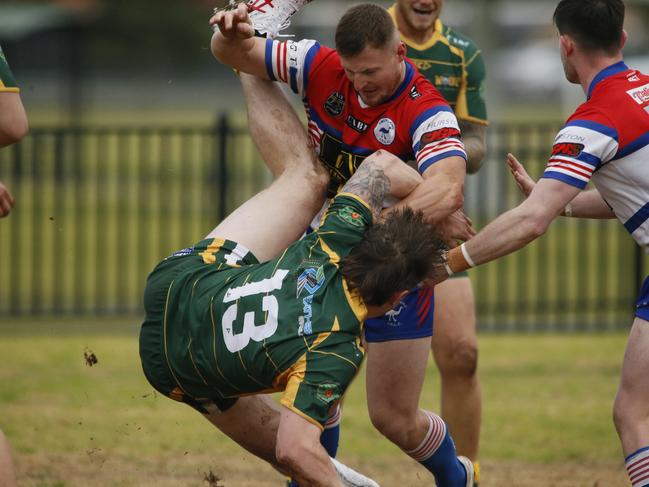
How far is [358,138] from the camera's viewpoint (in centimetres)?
546

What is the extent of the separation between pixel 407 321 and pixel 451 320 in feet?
2.74

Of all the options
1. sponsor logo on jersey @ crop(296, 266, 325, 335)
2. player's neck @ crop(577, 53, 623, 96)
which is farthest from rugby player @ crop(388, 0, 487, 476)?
sponsor logo on jersey @ crop(296, 266, 325, 335)

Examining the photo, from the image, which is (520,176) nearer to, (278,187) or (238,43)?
(278,187)

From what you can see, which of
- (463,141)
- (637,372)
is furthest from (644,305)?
(463,141)

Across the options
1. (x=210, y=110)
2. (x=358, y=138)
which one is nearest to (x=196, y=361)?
(x=358, y=138)

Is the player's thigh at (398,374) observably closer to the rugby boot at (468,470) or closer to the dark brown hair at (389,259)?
the rugby boot at (468,470)

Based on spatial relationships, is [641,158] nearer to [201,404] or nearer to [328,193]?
[328,193]

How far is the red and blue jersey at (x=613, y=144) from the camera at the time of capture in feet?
15.3

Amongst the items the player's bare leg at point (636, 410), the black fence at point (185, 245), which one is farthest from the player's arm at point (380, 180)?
the black fence at point (185, 245)

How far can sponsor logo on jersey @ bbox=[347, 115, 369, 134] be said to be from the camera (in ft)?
17.8

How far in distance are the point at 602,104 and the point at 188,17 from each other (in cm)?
4359

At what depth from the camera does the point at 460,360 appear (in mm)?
6262

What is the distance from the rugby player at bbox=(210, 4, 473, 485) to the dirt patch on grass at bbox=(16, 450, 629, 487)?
1174 mm

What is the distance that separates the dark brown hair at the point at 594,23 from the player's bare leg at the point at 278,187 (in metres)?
1.37
